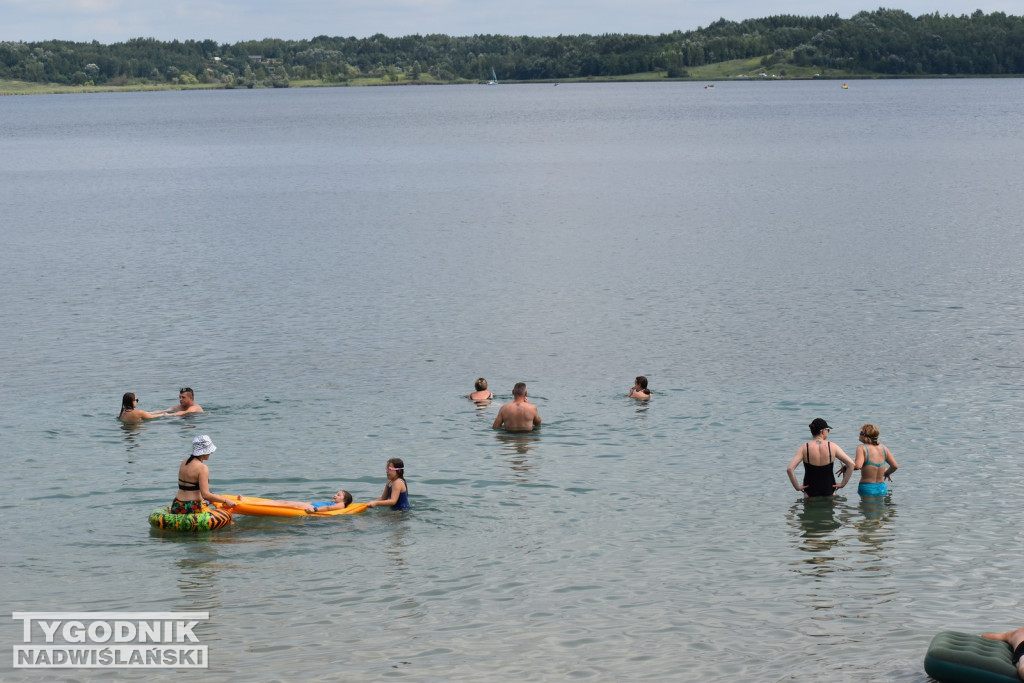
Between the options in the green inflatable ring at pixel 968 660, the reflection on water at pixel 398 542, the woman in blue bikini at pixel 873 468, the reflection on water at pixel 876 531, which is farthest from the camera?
the woman in blue bikini at pixel 873 468

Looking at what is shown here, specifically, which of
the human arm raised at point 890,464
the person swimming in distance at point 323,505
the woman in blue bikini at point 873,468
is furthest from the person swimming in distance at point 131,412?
the human arm raised at point 890,464

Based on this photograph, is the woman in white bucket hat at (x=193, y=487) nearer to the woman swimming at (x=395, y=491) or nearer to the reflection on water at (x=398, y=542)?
the woman swimming at (x=395, y=491)

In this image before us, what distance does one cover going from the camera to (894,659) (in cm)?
1534

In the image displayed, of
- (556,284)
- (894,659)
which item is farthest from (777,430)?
(556,284)

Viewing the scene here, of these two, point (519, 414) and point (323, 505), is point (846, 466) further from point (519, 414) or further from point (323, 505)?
point (323, 505)

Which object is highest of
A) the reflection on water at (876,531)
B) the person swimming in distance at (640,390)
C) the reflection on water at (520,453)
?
the person swimming in distance at (640,390)

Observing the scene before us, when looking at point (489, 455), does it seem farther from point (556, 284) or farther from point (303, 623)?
point (556, 284)

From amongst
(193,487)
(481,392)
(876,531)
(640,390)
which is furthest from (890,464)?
(193,487)

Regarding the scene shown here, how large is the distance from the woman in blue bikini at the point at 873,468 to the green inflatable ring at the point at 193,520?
11.3 meters

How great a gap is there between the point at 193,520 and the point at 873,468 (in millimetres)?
12074

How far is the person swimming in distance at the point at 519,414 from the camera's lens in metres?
26.4

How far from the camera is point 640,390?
29062 mm

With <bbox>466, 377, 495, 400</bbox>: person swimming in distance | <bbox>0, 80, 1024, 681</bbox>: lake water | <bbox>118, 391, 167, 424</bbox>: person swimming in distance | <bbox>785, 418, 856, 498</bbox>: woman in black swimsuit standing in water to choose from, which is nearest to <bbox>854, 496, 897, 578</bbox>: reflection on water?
<bbox>0, 80, 1024, 681</bbox>: lake water

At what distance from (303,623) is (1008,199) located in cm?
6489
